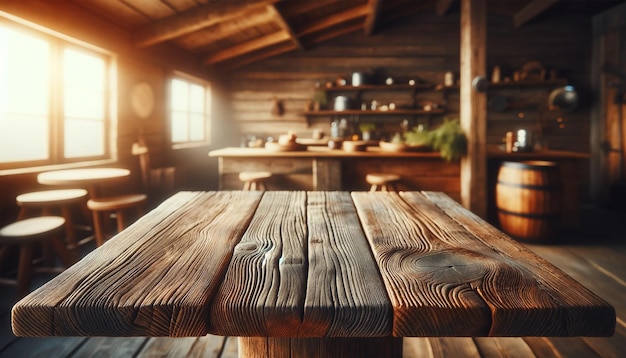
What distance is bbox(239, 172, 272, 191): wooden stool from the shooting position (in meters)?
→ 4.24

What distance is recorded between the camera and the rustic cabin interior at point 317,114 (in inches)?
126

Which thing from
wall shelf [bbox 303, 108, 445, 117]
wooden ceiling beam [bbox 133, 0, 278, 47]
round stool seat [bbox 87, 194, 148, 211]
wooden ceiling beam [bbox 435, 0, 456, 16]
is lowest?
round stool seat [bbox 87, 194, 148, 211]

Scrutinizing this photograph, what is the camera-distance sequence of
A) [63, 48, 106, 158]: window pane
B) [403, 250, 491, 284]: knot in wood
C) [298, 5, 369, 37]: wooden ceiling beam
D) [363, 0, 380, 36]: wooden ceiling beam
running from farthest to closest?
[298, 5, 369, 37]: wooden ceiling beam → [363, 0, 380, 36]: wooden ceiling beam → [63, 48, 106, 158]: window pane → [403, 250, 491, 284]: knot in wood

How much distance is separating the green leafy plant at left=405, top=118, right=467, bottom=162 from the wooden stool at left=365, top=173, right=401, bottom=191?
1.53ft

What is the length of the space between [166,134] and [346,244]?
17.1 ft

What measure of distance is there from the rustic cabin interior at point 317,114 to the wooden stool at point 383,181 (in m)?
0.03

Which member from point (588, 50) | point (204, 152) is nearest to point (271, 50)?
point (204, 152)

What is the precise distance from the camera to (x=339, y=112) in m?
7.43

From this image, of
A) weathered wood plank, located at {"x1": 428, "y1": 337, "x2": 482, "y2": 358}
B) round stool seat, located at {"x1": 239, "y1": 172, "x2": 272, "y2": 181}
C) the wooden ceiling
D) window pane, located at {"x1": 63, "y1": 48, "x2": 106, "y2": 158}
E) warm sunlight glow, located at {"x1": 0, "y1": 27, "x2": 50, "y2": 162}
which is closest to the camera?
weathered wood plank, located at {"x1": 428, "y1": 337, "x2": 482, "y2": 358}

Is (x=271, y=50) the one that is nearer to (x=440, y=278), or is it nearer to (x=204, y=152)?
(x=204, y=152)

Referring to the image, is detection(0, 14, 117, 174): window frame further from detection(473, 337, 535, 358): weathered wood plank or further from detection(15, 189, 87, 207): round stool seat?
detection(473, 337, 535, 358): weathered wood plank

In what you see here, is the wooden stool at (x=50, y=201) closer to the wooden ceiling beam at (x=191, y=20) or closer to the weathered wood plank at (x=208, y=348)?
the weathered wood plank at (x=208, y=348)

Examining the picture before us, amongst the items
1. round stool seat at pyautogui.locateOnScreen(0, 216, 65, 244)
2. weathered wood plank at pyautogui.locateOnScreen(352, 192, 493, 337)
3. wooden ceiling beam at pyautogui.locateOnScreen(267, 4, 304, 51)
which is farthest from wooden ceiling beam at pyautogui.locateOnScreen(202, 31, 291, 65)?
weathered wood plank at pyautogui.locateOnScreen(352, 192, 493, 337)

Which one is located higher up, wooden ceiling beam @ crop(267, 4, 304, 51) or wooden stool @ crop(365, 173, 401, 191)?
wooden ceiling beam @ crop(267, 4, 304, 51)
